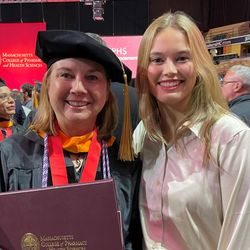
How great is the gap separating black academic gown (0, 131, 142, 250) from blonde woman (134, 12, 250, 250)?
0.05m

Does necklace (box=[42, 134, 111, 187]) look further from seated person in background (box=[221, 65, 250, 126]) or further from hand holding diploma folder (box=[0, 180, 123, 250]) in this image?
seated person in background (box=[221, 65, 250, 126])

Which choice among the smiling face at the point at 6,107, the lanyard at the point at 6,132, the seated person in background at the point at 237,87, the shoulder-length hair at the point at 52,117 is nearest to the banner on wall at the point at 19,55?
the smiling face at the point at 6,107

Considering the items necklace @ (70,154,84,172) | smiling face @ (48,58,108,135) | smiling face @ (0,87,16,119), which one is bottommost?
smiling face @ (0,87,16,119)

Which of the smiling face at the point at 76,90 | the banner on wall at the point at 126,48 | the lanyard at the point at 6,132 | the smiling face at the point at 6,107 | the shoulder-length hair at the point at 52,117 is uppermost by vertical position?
the smiling face at the point at 76,90

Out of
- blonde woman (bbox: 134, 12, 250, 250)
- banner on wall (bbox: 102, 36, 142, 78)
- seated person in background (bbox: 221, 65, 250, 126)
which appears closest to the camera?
blonde woman (bbox: 134, 12, 250, 250)

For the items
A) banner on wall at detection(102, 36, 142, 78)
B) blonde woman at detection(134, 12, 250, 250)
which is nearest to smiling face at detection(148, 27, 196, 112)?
blonde woman at detection(134, 12, 250, 250)

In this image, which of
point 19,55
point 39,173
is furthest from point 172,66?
point 19,55

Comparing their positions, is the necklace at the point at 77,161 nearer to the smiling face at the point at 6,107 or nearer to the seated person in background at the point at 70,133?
the seated person in background at the point at 70,133

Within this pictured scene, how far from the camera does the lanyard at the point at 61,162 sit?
1439 mm

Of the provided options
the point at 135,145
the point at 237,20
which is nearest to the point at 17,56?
the point at 237,20

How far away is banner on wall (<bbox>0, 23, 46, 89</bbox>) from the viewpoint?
848 centimetres

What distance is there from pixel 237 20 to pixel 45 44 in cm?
899

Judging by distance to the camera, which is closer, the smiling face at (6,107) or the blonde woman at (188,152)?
the blonde woman at (188,152)

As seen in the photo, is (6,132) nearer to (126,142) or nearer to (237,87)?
(237,87)
